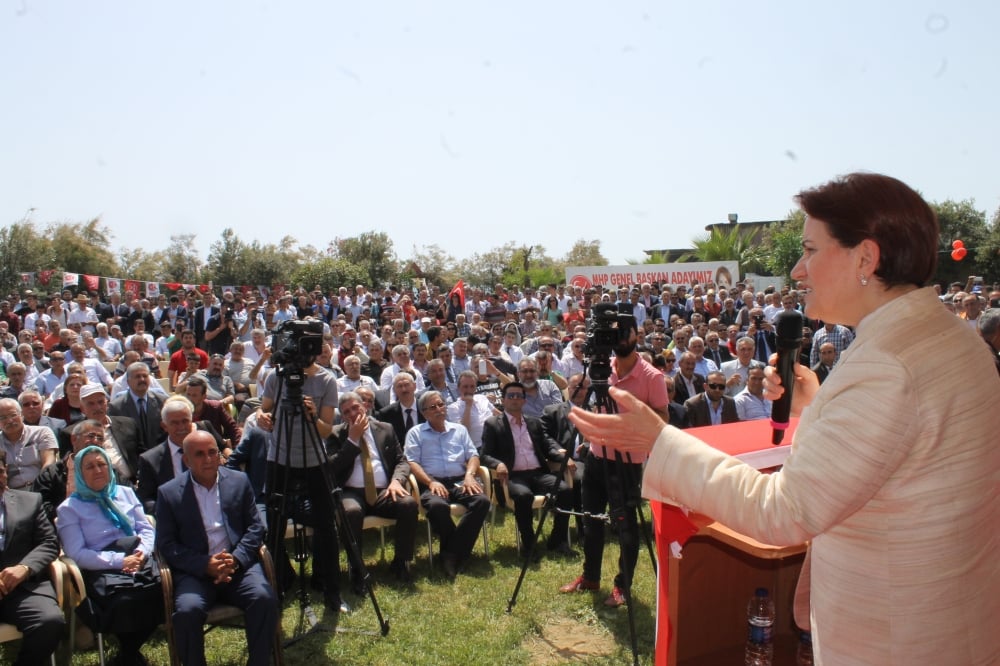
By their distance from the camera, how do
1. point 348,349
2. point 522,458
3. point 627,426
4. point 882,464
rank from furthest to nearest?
point 348,349, point 522,458, point 627,426, point 882,464

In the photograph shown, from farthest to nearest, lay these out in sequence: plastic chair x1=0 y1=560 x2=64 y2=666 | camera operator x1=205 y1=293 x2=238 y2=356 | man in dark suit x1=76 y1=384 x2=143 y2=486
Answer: camera operator x1=205 y1=293 x2=238 y2=356
man in dark suit x1=76 y1=384 x2=143 y2=486
plastic chair x1=0 y1=560 x2=64 y2=666

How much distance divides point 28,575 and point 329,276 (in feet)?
88.2

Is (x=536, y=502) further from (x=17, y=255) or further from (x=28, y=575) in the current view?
(x=17, y=255)

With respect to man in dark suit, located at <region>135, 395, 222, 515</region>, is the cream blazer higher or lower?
higher

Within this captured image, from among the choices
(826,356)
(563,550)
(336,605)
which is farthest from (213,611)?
(826,356)

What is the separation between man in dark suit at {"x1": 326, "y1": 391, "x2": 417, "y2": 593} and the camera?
18.0 feet

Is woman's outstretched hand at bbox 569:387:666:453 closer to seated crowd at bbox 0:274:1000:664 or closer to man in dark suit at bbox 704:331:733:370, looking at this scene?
seated crowd at bbox 0:274:1000:664

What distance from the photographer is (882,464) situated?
1.32 m

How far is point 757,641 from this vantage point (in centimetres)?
284

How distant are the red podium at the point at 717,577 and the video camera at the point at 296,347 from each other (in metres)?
2.28

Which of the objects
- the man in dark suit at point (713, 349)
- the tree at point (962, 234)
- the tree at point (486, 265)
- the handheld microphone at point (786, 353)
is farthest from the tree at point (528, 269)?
the handheld microphone at point (786, 353)

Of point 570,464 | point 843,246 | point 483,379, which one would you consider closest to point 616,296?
point 483,379

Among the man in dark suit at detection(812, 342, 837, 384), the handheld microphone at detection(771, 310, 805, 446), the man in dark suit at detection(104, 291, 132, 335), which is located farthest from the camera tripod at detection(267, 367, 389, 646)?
the man in dark suit at detection(104, 291, 132, 335)

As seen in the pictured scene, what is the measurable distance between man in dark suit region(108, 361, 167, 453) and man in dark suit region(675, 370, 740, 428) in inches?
188
